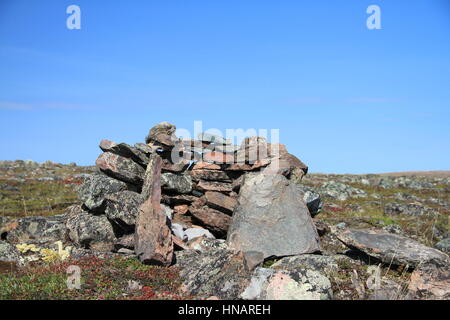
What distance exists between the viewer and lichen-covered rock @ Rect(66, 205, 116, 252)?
2234 centimetres

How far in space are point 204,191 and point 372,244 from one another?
872 cm

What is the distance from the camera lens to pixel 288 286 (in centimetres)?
1532

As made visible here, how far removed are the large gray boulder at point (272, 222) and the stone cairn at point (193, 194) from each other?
0.14 feet

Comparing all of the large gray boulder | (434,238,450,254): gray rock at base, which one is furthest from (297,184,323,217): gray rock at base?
(434,238,450,254): gray rock at base

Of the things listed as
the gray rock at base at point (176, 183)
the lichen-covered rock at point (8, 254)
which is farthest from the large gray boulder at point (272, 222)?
the lichen-covered rock at point (8, 254)

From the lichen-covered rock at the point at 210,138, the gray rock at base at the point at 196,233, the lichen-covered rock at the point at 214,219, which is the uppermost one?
the lichen-covered rock at the point at 210,138

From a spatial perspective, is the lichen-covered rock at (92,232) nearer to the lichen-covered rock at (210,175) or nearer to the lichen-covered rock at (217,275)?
the lichen-covered rock at (210,175)

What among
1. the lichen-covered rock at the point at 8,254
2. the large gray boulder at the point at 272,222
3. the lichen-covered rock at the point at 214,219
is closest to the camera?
the large gray boulder at the point at 272,222

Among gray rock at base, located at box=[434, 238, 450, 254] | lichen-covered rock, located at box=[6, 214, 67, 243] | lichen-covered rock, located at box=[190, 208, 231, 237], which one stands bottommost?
gray rock at base, located at box=[434, 238, 450, 254]

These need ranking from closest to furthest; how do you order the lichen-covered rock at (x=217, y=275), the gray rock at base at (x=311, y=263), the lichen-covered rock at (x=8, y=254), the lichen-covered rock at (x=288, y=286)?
the lichen-covered rock at (x=288, y=286)
the lichen-covered rock at (x=217, y=275)
the gray rock at base at (x=311, y=263)
the lichen-covered rock at (x=8, y=254)

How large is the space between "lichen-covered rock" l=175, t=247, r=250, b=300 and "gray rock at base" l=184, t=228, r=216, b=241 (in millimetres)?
4463

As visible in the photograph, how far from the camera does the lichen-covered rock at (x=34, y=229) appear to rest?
2552 centimetres

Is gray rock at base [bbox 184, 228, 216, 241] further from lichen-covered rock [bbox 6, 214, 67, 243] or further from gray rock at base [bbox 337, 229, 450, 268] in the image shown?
lichen-covered rock [bbox 6, 214, 67, 243]
